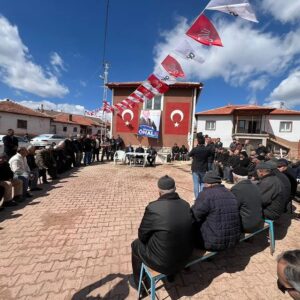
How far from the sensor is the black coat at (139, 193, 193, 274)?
204 cm

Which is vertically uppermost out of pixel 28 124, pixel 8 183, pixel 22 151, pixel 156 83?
pixel 156 83

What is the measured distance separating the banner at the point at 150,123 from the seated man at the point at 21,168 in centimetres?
1156

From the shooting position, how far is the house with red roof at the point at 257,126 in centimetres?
2495

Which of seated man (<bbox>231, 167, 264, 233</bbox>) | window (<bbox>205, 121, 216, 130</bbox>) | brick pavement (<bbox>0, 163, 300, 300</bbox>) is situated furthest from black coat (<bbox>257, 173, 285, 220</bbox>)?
window (<bbox>205, 121, 216, 130</bbox>)

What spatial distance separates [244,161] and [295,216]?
2.54 metres

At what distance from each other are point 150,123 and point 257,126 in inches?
708

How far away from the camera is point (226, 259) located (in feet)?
10.1

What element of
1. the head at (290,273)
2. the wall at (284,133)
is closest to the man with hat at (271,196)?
the head at (290,273)

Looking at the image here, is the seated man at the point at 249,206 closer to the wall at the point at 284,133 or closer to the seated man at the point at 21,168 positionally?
the seated man at the point at 21,168

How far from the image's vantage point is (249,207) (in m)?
2.92

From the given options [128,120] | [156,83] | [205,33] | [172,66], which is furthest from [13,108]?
[205,33]

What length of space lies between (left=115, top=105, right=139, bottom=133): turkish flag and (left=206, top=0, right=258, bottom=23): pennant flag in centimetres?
1250

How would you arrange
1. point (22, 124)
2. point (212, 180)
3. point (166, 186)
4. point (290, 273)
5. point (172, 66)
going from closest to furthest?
1. point (290, 273)
2. point (166, 186)
3. point (212, 180)
4. point (172, 66)
5. point (22, 124)

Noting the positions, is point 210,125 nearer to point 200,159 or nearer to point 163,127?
point 163,127
